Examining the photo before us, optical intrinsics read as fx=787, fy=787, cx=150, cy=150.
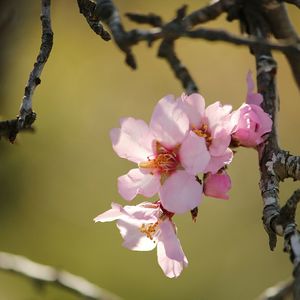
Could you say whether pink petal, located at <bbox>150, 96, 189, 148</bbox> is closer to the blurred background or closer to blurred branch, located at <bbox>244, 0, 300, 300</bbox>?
blurred branch, located at <bbox>244, 0, 300, 300</bbox>

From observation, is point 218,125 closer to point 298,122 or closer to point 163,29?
point 163,29

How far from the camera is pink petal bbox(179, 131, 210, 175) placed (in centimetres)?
106

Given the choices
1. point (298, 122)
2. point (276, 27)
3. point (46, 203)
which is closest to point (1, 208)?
point (46, 203)

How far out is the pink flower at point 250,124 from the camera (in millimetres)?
1143

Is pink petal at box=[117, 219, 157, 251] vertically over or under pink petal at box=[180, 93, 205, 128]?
under

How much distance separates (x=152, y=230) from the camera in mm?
1130

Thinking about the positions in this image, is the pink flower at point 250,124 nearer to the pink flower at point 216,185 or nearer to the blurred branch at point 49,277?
the pink flower at point 216,185

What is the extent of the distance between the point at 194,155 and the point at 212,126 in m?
0.07

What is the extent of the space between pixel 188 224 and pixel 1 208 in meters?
0.77

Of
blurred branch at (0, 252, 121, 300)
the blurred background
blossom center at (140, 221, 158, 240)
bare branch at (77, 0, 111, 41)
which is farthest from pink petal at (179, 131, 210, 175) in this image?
the blurred background

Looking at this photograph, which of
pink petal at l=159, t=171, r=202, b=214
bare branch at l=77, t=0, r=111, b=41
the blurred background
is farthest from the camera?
the blurred background

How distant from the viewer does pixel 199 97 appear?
112 centimetres

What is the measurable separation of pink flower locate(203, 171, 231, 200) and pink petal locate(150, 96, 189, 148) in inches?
2.7

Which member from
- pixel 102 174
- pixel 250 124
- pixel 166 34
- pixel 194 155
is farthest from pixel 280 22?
pixel 102 174
